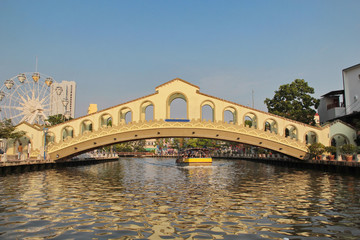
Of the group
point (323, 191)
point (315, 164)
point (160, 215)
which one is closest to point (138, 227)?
point (160, 215)

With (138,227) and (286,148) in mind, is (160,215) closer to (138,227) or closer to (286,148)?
(138,227)

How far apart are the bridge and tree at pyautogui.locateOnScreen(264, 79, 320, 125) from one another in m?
14.7

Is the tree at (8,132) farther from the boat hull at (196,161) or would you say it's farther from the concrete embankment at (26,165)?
the boat hull at (196,161)

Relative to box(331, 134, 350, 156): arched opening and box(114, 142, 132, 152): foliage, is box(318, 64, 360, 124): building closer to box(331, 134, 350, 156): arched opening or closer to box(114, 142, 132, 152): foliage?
box(331, 134, 350, 156): arched opening

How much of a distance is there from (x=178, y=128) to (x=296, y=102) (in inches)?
1297

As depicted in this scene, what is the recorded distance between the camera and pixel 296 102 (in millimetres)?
67062

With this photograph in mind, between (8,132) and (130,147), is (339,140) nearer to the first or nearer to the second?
(8,132)

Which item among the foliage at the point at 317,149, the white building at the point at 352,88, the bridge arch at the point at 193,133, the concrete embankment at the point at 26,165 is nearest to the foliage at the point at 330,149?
the foliage at the point at 317,149

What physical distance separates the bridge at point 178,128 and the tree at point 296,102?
48.2 feet

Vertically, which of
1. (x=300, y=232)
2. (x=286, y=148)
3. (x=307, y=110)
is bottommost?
(x=300, y=232)

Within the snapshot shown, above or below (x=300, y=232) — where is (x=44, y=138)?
above

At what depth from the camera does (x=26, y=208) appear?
15297 mm

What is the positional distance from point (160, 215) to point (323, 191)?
1367cm

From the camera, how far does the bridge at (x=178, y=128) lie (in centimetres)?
4609
